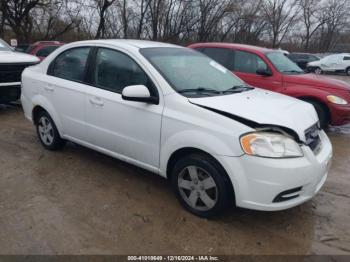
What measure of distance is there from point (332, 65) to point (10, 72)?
71.3 feet

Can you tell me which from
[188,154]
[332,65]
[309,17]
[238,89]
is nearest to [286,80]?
[238,89]

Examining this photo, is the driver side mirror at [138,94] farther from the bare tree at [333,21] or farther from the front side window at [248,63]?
the bare tree at [333,21]

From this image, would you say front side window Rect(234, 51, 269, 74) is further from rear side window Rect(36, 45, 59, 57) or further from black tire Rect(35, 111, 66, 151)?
rear side window Rect(36, 45, 59, 57)

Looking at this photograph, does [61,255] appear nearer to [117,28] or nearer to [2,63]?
[2,63]

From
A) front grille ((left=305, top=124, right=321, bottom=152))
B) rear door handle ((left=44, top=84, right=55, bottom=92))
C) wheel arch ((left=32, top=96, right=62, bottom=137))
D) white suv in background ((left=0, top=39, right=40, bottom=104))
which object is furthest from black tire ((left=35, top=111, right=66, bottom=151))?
front grille ((left=305, top=124, right=321, bottom=152))

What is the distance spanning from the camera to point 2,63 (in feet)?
22.9

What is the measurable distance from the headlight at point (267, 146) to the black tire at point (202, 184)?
0.35 m

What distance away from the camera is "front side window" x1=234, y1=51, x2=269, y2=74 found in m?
6.97

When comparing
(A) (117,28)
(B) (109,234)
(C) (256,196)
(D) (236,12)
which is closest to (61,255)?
(B) (109,234)

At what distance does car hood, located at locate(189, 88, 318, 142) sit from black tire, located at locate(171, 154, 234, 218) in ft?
1.64

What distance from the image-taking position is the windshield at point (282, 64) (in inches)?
272

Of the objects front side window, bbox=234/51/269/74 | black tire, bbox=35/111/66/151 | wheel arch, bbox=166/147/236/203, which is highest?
front side window, bbox=234/51/269/74

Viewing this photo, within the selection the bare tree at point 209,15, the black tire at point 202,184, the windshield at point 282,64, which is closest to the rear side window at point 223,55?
the windshield at point 282,64

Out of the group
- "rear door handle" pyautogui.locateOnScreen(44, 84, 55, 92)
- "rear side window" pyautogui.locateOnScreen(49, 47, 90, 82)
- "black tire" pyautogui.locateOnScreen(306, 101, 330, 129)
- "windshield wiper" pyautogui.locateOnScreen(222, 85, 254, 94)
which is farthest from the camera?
"black tire" pyautogui.locateOnScreen(306, 101, 330, 129)
